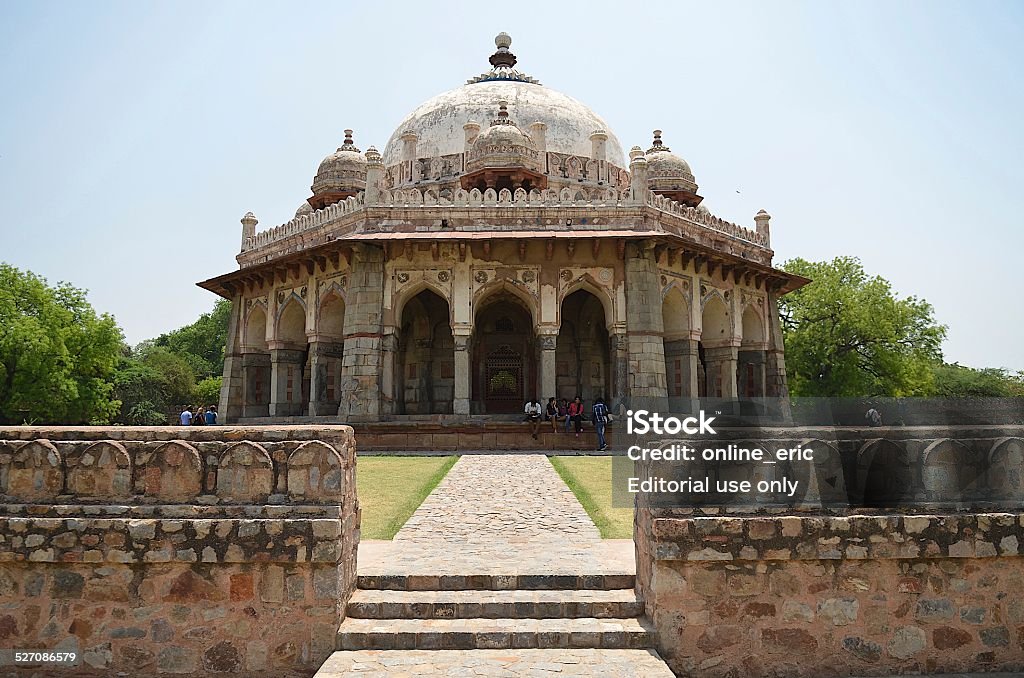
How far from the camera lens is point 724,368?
20156 millimetres

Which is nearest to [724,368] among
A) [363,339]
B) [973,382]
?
[363,339]

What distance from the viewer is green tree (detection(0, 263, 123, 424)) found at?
2362 centimetres

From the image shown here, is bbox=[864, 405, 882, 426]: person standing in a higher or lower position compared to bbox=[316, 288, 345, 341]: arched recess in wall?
lower

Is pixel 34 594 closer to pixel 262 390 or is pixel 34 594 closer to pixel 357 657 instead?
pixel 357 657

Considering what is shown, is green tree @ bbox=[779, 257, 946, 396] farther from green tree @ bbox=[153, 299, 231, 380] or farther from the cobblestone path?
green tree @ bbox=[153, 299, 231, 380]

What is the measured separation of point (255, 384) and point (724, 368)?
13119 millimetres

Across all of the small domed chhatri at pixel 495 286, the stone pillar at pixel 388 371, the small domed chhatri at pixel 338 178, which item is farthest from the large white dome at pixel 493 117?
the stone pillar at pixel 388 371

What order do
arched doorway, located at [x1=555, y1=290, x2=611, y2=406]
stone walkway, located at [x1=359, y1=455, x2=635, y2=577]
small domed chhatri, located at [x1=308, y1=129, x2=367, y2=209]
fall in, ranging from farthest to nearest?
small domed chhatri, located at [x1=308, y1=129, x2=367, y2=209] → arched doorway, located at [x1=555, y1=290, x2=611, y2=406] → stone walkway, located at [x1=359, y1=455, x2=635, y2=577]

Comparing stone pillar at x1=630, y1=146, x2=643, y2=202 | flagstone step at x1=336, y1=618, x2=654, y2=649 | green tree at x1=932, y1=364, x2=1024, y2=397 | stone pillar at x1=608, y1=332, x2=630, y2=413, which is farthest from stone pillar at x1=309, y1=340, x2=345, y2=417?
green tree at x1=932, y1=364, x2=1024, y2=397

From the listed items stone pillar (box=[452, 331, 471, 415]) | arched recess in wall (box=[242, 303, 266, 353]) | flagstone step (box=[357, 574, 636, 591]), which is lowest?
flagstone step (box=[357, 574, 636, 591])

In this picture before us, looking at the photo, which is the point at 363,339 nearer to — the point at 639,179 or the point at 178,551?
the point at 639,179

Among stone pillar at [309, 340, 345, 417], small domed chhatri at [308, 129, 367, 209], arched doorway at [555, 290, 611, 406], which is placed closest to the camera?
stone pillar at [309, 340, 345, 417]

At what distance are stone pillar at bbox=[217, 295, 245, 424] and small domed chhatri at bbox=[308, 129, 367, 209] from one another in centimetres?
385

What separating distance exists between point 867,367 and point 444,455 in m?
20.7
